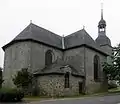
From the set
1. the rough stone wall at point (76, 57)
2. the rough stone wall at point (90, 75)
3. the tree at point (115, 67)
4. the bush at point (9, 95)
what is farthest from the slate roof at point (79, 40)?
the bush at point (9, 95)

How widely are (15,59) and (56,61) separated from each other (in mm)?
6552

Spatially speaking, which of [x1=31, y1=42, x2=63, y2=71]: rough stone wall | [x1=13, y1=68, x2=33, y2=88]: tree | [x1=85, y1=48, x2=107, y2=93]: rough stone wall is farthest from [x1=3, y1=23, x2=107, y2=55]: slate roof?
[x1=13, y1=68, x2=33, y2=88]: tree

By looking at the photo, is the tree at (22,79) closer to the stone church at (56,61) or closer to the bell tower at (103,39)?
the stone church at (56,61)

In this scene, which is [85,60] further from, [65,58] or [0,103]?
[0,103]

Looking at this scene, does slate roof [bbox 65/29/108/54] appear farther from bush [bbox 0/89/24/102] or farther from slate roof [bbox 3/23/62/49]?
bush [bbox 0/89/24/102]

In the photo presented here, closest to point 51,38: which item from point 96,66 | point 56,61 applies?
point 56,61

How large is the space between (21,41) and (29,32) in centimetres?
214

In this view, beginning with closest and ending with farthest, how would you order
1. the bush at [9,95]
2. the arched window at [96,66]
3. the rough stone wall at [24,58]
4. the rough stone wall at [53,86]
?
the bush at [9,95]
the rough stone wall at [53,86]
the rough stone wall at [24,58]
the arched window at [96,66]

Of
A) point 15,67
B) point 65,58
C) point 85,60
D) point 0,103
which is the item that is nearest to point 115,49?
point 85,60

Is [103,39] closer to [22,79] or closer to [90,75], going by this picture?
[90,75]

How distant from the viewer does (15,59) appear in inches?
1321

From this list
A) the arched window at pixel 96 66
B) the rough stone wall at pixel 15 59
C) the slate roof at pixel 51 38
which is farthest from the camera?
the arched window at pixel 96 66

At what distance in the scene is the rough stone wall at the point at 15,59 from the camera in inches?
1273

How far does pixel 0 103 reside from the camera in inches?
807
